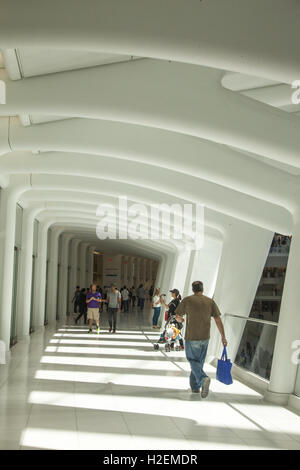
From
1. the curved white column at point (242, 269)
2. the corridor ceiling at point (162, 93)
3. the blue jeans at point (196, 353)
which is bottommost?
the blue jeans at point (196, 353)

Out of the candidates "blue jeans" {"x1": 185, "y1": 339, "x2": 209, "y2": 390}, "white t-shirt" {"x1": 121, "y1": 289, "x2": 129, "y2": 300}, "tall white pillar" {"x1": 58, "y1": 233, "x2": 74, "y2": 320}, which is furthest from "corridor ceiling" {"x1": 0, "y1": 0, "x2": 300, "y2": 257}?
"white t-shirt" {"x1": 121, "y1": 289, "x2": 129, "y2": 300}

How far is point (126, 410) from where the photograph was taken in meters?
8.16

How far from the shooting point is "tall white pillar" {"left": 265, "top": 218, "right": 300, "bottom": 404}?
930 cm

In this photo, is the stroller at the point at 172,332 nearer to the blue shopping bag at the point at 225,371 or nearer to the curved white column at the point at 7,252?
the curved white column at the point at 7,252

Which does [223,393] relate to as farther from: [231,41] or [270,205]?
[231,41]

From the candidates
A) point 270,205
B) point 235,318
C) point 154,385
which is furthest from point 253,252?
point 154,385

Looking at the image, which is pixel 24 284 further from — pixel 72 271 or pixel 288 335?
pixel 72 271

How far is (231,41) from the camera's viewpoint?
18.4 feet

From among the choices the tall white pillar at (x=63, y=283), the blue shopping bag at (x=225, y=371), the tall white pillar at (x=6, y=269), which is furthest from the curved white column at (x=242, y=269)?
the tall white pillar at (x=63, y=283)

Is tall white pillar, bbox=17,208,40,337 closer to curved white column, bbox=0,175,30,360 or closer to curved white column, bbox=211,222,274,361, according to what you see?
curved white column, bbox=0,175,30,360

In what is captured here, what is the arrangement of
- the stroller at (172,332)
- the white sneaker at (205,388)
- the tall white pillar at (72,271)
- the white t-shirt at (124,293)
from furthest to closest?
the white t-shirt at (124,293), the tall white pillar at (72,271), the stroller at (172,332), the white sneaker at (205,388)

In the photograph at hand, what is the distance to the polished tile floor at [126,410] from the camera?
21.2 feet

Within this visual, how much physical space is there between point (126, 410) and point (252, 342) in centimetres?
560

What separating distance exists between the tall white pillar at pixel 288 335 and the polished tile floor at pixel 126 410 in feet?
1.15
